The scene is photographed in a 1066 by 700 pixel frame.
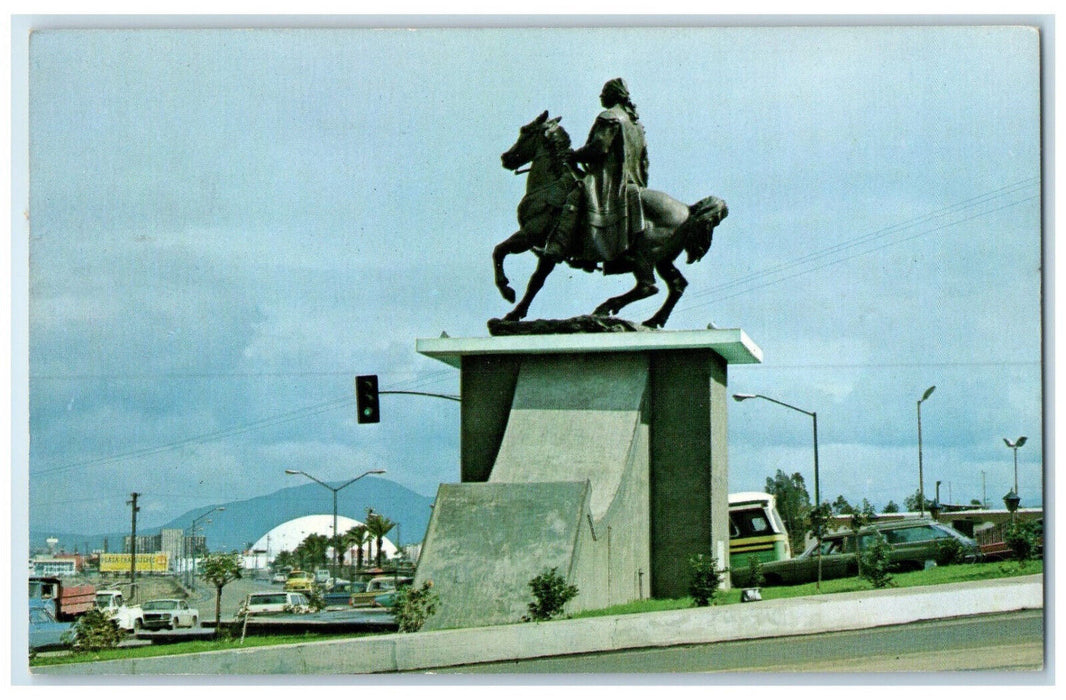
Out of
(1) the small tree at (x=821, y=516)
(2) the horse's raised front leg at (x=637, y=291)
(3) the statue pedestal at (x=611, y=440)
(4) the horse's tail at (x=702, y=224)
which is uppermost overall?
(4) the horse's tail at (x=702, y=224)

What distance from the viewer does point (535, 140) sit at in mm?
17484

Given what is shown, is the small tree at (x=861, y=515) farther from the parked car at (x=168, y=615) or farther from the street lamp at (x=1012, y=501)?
the parked car at (x=168, y=615)

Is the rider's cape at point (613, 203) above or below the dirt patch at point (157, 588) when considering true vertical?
above

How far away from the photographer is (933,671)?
1316cm

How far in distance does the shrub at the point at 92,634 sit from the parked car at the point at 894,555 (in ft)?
29.6

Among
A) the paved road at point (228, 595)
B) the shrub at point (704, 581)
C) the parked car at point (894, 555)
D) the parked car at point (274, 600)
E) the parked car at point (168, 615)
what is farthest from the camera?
the paved road at point (228, 595)

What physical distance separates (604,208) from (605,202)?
3.2 inches

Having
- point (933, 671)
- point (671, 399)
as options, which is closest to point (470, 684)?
point (933, 671)

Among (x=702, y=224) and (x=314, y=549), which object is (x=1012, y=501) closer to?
(x=702, y=224)

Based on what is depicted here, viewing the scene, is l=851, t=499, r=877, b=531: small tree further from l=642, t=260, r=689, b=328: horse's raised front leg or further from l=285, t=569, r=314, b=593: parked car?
l=285, t=569, r=314, b=593: parked car

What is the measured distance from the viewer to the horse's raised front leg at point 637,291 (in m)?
17.8

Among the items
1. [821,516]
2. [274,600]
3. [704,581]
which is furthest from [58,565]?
[821,516]

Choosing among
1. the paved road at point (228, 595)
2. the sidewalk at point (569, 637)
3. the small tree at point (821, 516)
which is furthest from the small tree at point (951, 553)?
the paved road at point (228, 595)

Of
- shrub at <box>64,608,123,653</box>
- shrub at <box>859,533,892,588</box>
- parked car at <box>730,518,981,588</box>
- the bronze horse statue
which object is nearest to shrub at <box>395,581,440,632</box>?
shrub at <box>64,608,123,653</box>
